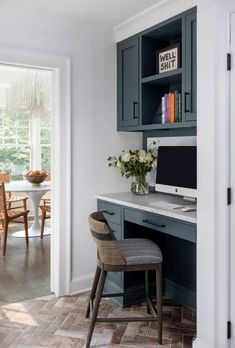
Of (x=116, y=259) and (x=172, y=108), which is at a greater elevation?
(x=172, y=108)

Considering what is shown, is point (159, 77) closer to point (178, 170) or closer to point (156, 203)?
point (178, 170)

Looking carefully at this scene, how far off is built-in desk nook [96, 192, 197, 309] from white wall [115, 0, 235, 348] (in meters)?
0.48

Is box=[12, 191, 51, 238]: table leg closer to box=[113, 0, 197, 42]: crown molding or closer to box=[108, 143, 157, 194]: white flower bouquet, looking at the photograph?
box=[108, 143, 157, 194]: white flower bouquet

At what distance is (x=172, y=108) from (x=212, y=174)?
41.4 inches

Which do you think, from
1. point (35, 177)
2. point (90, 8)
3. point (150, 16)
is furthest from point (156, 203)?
point (35, 177)

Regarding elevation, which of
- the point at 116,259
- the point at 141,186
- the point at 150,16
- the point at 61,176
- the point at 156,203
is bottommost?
the point at 116,259

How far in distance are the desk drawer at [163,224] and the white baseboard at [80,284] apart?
31.8 inches

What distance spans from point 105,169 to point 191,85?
1.23 meters

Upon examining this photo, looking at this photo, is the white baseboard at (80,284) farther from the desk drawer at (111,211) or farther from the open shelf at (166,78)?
the open shelf at (166,78)

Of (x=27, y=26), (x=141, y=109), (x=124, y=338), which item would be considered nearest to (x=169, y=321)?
(x=124, y=338)

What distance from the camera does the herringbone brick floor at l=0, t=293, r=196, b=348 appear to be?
8.02 feet

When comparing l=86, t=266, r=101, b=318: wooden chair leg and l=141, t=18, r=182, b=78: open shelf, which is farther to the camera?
l=141, t=18, r=182, b=78: open shelf

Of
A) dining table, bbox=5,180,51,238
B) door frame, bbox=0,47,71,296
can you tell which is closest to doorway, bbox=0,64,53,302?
dining table, bbox=5,180,51,238

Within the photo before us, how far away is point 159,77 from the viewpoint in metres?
3.03
